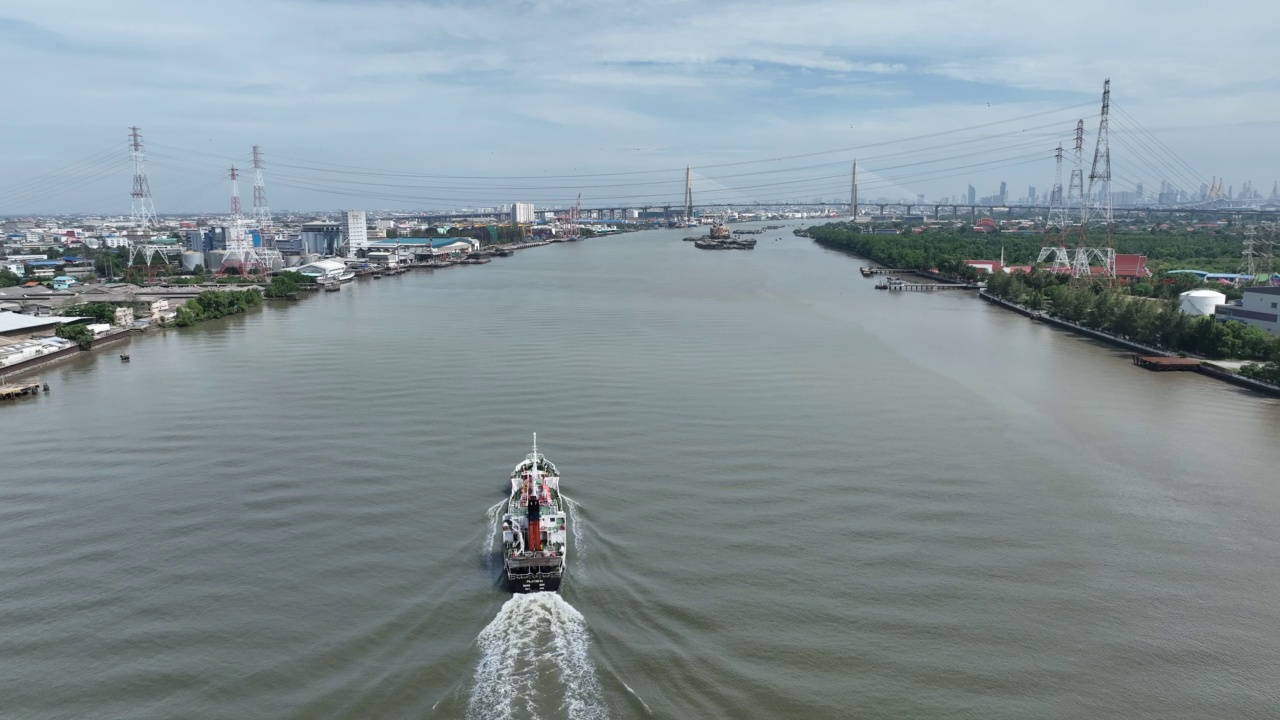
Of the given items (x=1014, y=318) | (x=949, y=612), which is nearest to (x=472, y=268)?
(x=1014, y=318)

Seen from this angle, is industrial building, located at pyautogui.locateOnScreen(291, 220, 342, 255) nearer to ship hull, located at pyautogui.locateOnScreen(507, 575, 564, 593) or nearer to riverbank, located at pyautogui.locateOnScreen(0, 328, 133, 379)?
riverbank, located at pyautogui.locateOnScreen(0, 328, 133, 379)

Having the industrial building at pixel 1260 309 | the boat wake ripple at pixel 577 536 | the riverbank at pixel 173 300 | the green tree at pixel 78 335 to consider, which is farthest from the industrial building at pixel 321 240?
the boat wake ripple at pixel 577 536

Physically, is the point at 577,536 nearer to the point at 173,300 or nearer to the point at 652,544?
the point at 652,544

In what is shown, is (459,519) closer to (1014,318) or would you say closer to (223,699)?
(223,699)

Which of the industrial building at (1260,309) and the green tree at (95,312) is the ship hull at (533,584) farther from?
the green tree at (95,312)

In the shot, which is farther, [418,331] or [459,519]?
[418,331]

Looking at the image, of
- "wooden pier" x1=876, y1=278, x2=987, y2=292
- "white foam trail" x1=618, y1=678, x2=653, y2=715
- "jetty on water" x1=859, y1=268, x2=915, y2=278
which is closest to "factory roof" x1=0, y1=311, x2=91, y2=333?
"white foam trail" x1=618, y1=678, x2=653, y2=715
